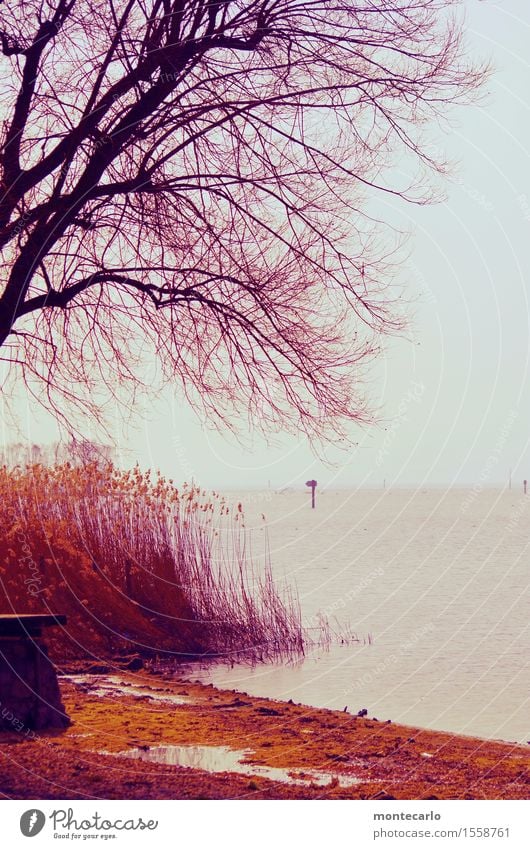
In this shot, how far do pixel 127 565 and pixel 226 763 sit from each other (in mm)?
5735

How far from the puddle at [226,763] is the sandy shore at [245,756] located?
0.10 feet

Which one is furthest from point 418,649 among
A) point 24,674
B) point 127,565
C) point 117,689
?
point 24,674

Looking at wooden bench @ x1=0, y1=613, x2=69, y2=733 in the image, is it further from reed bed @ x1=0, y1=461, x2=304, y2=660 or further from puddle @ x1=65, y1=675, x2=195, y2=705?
reed bed @ x1=0, y1=461, x2=304, y2=660

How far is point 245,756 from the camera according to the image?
23.8 feet

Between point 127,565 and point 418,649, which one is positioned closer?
point 127,565

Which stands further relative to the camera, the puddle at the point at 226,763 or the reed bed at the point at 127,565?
the reed bed at the point at 127,565

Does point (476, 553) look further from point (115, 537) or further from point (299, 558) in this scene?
point (115, 537)

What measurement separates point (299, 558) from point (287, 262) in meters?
30.5

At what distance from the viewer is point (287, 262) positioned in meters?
8.96
